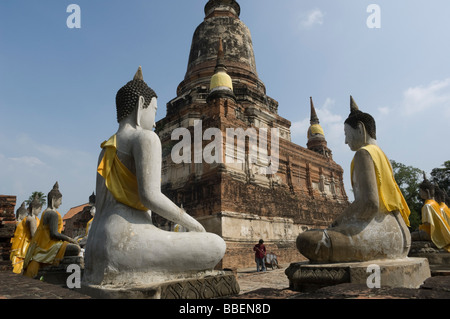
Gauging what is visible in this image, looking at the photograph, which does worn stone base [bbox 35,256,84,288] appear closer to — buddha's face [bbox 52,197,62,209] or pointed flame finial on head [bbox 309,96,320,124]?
buddha's face [bbox 52,197,62,209]

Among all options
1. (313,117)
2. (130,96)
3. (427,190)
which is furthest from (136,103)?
(313,117)

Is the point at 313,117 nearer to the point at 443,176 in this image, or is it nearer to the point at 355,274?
the point at 443,176

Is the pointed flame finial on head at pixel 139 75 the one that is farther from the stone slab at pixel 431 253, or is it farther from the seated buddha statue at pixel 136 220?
the stone slab at pixel 431 253

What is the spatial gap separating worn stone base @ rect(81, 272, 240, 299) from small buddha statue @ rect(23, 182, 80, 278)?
2.97 m

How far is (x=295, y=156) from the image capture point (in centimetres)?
1850

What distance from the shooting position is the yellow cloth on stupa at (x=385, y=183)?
3.25m

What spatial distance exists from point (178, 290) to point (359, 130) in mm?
2902

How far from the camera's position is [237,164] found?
1379cm

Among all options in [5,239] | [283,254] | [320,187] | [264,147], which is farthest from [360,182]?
[320,187]

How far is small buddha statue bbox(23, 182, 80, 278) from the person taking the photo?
194 inches

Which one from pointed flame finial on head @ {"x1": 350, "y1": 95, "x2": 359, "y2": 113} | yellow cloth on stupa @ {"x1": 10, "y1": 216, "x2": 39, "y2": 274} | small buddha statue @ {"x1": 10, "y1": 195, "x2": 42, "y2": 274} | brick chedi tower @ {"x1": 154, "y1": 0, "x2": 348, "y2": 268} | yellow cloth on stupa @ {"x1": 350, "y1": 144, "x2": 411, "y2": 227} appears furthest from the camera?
brick chedi tower @ {"x1": 154, "y1": 0, "x2": 348, "y2": 268}

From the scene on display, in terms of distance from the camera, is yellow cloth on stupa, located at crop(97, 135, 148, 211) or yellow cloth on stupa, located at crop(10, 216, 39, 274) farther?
yellow cloth on stupa, located at crop(10, 216, 39, 274)

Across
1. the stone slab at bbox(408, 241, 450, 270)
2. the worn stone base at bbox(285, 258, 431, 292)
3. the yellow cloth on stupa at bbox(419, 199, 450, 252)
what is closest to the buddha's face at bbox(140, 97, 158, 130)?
the worn stone base at bbox(285, 258, 431, 292)
